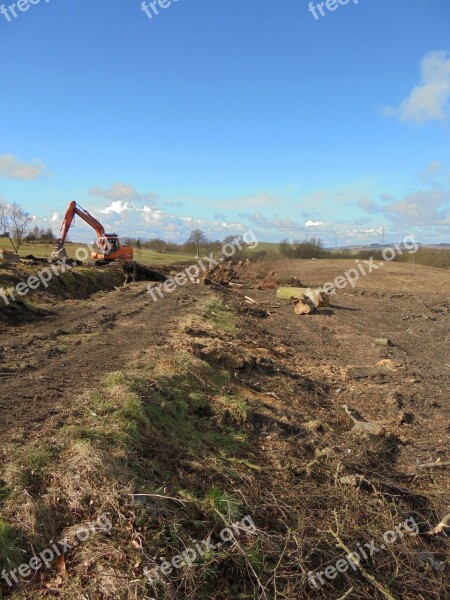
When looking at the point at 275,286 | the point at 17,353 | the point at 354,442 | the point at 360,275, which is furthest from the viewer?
the point at 360,275

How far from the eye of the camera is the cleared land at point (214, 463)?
3486 millimetres

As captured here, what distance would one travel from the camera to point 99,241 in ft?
103

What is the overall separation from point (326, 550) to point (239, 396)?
3412 millimetres

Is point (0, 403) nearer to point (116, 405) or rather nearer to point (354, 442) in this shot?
point (116, 405)

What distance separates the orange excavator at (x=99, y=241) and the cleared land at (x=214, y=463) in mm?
19109

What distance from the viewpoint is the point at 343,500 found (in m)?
4.73

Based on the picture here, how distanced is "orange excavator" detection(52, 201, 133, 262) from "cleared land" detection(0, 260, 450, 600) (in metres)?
19.1

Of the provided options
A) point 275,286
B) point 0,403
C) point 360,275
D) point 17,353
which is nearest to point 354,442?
point 0,403

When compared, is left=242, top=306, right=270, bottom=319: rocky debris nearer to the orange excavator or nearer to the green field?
the orange excavator

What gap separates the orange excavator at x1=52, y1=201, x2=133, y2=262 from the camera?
1136 inches

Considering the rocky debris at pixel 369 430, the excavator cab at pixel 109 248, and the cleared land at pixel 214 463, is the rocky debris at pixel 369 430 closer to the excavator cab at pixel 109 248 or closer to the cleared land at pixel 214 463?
the cleared land at pixel 214 463

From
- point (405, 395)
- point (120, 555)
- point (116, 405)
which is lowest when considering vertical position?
point (405, 395)

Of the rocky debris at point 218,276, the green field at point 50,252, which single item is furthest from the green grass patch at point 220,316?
the green field at point 50,252

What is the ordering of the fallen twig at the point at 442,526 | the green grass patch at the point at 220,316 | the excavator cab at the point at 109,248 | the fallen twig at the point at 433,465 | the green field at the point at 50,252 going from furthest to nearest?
the green field at the point at 50,252 → the excavator cab at the point at 109,248 → the green grass patch at the point at 220,316 → the fallen twig at the point at 433,465 → the fallen twig at the point at 442,526
